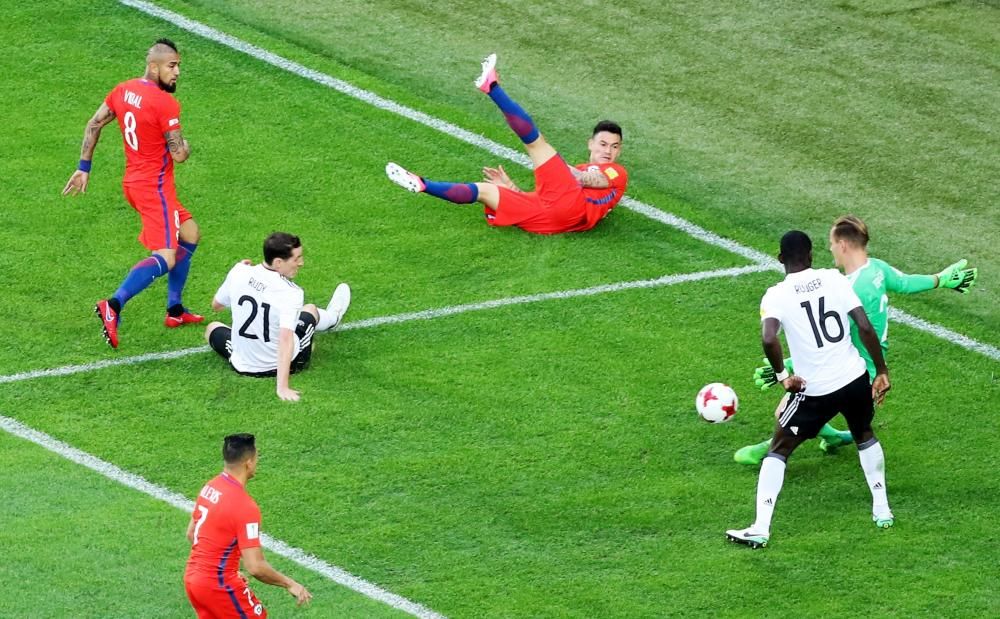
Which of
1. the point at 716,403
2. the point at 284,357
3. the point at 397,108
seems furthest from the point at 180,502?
the point at 397,108

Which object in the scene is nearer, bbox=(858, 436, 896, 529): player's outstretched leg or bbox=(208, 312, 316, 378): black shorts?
bbox=(858, 436, 896, 529): player's outstretched leg

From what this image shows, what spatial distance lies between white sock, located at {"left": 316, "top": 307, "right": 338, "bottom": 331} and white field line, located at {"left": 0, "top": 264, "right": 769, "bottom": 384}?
19 cm

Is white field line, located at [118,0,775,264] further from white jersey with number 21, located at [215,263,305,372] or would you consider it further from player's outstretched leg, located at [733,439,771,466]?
white jersey with number 21, located at [215,263,305,372]

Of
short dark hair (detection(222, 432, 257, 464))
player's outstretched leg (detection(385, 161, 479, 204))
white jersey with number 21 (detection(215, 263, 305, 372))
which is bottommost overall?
white jersey with number 21 (detection(215, 263, 305, 372))

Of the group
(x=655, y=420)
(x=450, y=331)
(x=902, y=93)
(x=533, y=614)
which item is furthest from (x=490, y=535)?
(x=902, y=93)

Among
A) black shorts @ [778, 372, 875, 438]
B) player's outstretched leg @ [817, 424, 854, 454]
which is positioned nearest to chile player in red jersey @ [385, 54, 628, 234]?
player's outstretched leg @ [817, 424, 854, 454]

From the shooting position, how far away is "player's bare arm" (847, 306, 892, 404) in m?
10.7

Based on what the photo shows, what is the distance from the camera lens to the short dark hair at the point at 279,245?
1266cm

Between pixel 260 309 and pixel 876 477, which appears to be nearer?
pixel 876 477

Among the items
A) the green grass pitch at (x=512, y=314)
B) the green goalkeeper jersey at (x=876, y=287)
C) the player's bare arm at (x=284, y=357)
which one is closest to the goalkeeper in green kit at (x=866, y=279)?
the green goalkeeper jersey at (x=876, y=287)

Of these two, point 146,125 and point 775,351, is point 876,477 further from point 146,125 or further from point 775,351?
point 146,125

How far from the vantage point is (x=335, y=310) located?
13.8m

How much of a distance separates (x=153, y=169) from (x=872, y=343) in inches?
235

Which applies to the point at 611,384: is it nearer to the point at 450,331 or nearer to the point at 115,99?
the point at 450,331
